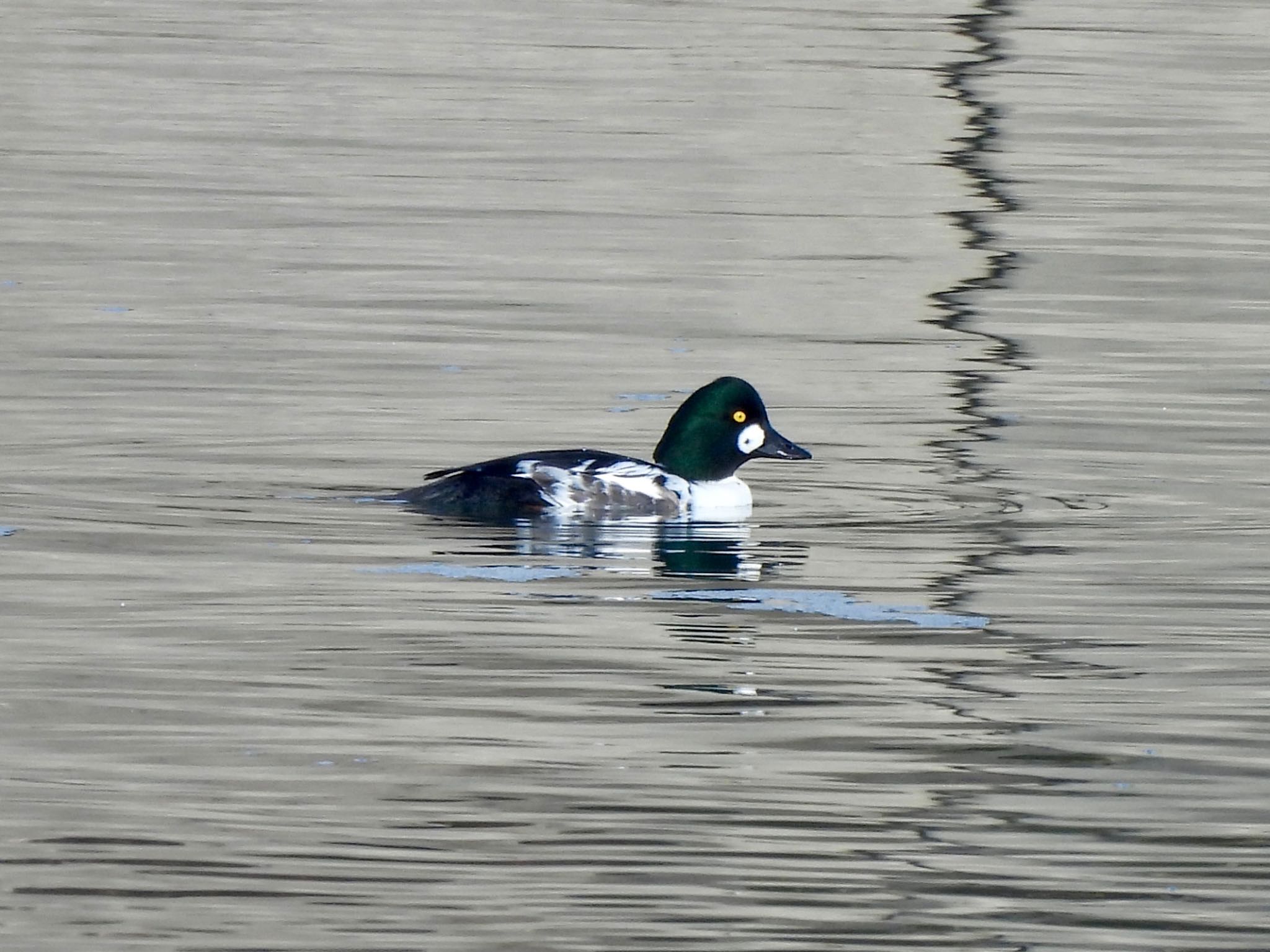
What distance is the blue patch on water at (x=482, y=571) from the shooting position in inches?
332

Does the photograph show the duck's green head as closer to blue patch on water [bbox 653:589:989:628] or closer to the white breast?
the white breast

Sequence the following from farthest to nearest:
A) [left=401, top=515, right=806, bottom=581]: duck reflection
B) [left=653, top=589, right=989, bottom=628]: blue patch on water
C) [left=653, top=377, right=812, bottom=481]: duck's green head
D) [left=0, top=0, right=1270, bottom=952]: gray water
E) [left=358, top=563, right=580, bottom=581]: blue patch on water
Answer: [left=653, top=377, right=812, bottom=481]: duck's green head
[left=401, top=515, right=806, bottom=581]: duck reflection
[left=358, top=563, right=580, bottom=581]: blue patch on water
[left=653, top=589, right=989, bottom=628]: blue patch on water
[left=0, top=0, right=1270, bottom=952]: gray water

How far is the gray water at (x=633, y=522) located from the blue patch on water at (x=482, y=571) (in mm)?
40

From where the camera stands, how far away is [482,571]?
8.55 m

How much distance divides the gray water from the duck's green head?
24cm

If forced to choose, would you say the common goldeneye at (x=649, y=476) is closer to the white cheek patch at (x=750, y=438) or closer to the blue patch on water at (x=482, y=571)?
the white cheek patch at (x=750, y=438)

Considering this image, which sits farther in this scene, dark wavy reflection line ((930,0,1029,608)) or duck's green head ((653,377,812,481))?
duck's green head ((653,377,812,481))

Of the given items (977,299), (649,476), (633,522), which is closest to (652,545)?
(633,522)

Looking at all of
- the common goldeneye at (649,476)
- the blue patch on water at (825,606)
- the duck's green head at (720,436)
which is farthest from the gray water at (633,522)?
the duck's green head at (720,436)

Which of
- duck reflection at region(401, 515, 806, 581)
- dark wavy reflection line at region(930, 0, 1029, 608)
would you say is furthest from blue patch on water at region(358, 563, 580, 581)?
dark wavy reflection line at region(930, 0, 1029, 608)

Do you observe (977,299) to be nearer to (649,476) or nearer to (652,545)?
(649,476)

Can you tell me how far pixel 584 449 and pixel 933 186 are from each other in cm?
786

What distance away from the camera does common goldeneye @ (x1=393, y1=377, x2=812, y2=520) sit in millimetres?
9406

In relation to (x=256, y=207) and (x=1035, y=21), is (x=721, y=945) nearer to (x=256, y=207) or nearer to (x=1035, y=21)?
(x=256, y=207)
